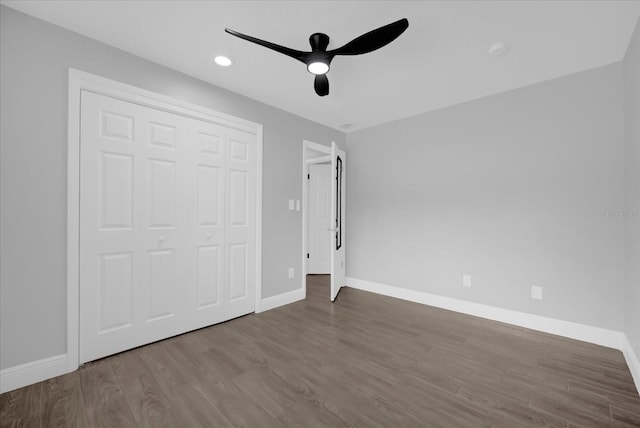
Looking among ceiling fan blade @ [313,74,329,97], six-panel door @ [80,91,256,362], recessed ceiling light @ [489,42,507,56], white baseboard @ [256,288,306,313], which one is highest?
recessed ceiling light @ [489,42,507,56]

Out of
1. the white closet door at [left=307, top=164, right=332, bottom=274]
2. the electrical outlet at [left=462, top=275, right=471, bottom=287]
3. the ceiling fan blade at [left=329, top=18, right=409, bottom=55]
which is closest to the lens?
the ceiling fan blade at [left=329, top=18, right=409, bottom=55]

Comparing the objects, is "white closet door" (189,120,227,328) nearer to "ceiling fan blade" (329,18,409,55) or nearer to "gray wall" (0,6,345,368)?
"gray wall" (0,6,345,368)

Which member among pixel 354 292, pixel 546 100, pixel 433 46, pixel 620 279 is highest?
pixel 433 46

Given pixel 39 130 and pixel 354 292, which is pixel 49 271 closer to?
pixel 39 130

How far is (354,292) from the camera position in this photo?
4.16 m

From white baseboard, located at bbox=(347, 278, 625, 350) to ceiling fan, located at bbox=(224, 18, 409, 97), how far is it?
9.79ft

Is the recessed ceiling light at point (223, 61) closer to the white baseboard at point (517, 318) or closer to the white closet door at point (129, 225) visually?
the white closet door at point (129, 225)

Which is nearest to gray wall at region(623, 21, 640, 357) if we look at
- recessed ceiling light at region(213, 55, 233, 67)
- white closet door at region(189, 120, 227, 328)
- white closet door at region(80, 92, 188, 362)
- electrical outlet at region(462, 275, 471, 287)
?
electrical outlet at region(462, 275, 471, 287)

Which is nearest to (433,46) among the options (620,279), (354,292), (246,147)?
(246,147)

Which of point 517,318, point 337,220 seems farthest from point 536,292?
point 337,220

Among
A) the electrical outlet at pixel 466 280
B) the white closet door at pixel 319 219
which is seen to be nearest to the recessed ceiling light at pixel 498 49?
the electrical outlet at pixel 466 280

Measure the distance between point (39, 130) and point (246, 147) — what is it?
171 cm

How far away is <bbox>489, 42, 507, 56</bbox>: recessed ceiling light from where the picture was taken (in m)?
2.17

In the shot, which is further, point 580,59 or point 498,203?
point 498,203
